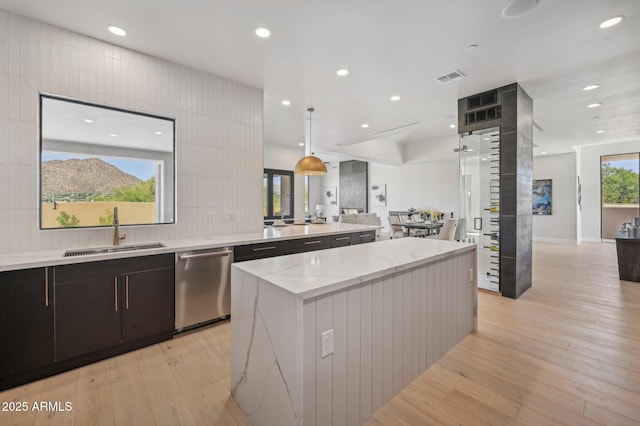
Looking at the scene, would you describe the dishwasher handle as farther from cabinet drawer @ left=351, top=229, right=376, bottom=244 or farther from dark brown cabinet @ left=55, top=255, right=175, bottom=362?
cabinet drawer @ left=351, top=229, right=376, bottom=244

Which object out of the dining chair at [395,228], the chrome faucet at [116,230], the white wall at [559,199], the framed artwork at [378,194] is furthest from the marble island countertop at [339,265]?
the white wall at [559,199]

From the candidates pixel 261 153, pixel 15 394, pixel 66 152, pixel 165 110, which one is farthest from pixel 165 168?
pixel 15 394

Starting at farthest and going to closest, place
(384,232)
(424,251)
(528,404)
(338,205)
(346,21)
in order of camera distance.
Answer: (338,205) < (384,232) < (346,21) < (424,251) < (528,404)

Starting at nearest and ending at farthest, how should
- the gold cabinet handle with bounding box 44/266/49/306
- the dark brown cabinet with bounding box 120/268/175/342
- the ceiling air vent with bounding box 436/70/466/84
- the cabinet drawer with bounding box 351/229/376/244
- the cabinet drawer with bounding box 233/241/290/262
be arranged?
the gold cabinet handle with bounding box 44/266/49/306 → the dark brown cabinet with bounding box 120/268/175/342 → the cabinet drawer with bounding box 233/241/290/262 → the ceiling air vent with bounding box 436/70/466/84 → the cabinet drawer with bounding box 351/229/376/244

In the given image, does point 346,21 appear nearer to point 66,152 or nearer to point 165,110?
point 165,110

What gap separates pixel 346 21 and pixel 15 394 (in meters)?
3.78

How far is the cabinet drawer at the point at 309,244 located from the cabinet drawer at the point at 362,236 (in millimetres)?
608

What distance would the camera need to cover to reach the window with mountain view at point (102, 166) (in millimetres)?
2480

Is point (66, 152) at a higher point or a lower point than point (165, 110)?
lower

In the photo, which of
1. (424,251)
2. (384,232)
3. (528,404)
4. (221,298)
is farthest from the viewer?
(384,232)

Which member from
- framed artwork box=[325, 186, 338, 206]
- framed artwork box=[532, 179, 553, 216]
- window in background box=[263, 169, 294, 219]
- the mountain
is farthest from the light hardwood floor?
framed artwork box=[325, 186, 338, 206]

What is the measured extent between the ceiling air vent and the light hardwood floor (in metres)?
2.94

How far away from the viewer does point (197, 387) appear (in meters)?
1.97

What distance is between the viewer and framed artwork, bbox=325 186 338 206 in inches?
502
